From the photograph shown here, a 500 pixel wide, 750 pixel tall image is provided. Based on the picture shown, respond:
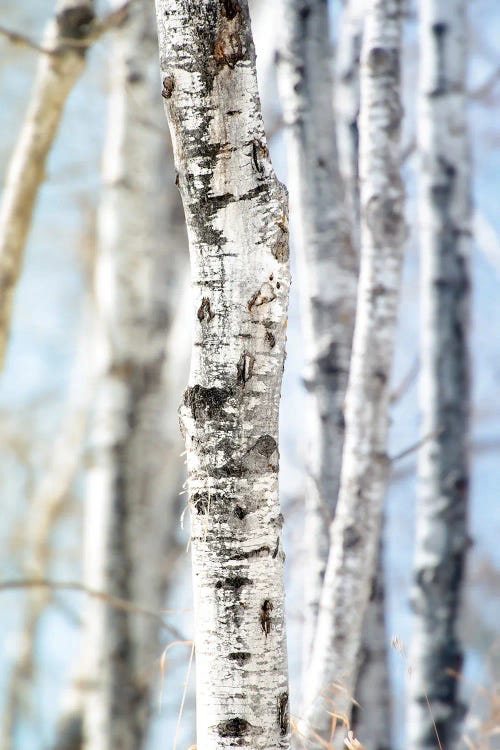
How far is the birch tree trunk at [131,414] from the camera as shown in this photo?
307cm

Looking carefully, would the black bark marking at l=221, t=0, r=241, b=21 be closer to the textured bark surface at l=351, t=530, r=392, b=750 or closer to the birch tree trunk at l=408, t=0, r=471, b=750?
the textured bark surface at l=351, t=530, r=392, b=750

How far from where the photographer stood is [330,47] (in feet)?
6.33

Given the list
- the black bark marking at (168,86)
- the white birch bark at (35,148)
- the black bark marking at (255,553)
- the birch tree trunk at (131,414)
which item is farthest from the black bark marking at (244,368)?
the birch tree trunk at (131,414)

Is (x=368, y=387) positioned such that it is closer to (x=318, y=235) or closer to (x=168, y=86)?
(x=318, y=235)

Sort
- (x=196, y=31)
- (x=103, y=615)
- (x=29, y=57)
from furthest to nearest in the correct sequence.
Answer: (x=29, y=57) < (x=103, y=615) < (x=196, y=31)

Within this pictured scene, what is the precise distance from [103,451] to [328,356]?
64.0 inches

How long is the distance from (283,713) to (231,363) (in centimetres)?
47

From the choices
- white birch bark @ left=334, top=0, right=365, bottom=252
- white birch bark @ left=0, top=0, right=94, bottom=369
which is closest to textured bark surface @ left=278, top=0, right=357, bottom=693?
white birch bark @ left=334, top=0, right=365, bottom=252

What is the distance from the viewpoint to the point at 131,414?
325cm

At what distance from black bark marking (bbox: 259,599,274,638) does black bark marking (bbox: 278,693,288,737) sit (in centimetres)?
9

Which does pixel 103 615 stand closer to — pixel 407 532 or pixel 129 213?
pixel 129 213

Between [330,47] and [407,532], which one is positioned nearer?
[330,47]

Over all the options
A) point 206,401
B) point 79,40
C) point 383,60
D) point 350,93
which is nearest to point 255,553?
point 206,401

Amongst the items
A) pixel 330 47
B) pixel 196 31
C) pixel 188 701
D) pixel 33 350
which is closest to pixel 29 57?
pixel 33 350
